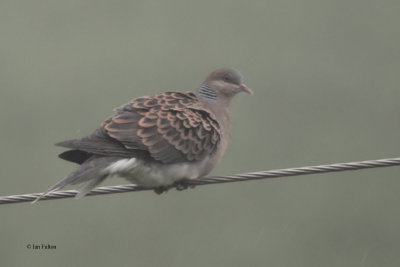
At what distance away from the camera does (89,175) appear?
5.29 metres

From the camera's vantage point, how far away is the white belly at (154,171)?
5.55m

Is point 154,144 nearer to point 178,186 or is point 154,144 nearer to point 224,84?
point 178,186

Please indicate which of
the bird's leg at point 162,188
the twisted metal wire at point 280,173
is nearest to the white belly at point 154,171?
the bird's leg at point 162,188

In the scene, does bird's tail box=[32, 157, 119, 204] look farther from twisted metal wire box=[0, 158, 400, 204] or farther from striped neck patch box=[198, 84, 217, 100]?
striped neck patch box=[198, 84, 217, 100]

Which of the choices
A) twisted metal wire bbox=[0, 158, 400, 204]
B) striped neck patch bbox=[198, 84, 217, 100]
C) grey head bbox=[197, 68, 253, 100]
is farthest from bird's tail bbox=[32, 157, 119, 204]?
grey head bbox=[197, 68, 253, 100]

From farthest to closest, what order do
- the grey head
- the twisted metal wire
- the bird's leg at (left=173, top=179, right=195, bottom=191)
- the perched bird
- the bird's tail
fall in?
1. the grey head
2. the bird's leg at (left=173, top=179, right=195, bottom=191)
3. the perched bird
4. the bird's tail
5. the twisted metal wire

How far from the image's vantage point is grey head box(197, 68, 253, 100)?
665 cm

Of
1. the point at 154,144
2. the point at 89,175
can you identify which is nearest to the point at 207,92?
the point at 154,144

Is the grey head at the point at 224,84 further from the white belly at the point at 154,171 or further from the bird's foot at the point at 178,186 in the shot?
the bird's foot at the point at 178,186

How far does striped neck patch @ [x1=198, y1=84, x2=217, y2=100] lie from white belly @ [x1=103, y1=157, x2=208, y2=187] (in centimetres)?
71

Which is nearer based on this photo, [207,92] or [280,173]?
[280,173]

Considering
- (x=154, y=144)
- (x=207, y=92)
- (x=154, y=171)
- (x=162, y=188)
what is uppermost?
(x=207, y=92)

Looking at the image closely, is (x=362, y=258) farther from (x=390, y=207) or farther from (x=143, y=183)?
(x=143, y=183)

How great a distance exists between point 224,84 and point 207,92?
6.9 inches
